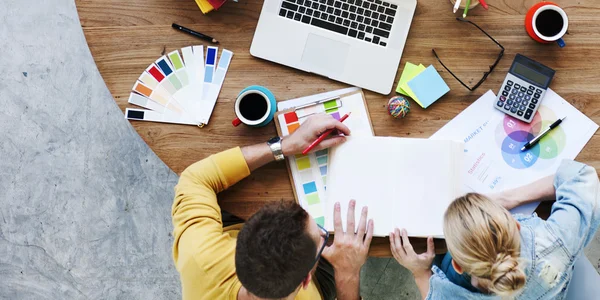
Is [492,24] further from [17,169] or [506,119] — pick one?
[17,169]

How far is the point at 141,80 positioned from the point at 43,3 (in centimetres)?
114

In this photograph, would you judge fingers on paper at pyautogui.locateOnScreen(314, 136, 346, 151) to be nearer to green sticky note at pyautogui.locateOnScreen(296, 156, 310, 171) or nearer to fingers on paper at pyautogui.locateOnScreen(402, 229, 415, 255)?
green sticky note at pyautogui.locateOnScreen(296, 156, 310, 171)

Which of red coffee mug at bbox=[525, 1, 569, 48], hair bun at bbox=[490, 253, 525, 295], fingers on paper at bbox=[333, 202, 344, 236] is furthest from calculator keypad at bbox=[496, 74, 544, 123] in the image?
fingers on paper at bbox=[333, 202, 344, 236]

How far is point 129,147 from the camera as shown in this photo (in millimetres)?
2115

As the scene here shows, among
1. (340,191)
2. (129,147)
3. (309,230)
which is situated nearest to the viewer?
(309,230)

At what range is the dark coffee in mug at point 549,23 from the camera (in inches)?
51.3

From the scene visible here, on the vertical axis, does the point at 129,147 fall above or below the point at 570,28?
below

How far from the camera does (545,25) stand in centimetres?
131

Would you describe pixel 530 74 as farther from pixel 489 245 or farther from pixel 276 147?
pixel 276 147

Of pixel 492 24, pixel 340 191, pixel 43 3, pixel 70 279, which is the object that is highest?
pixel 492 24

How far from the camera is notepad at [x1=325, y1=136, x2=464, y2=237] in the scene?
1267mm

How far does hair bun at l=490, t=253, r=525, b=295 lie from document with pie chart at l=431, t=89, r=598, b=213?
0.74ft

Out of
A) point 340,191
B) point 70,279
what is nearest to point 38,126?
point 70,279

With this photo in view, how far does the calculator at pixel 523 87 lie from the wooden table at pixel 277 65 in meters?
0.03
